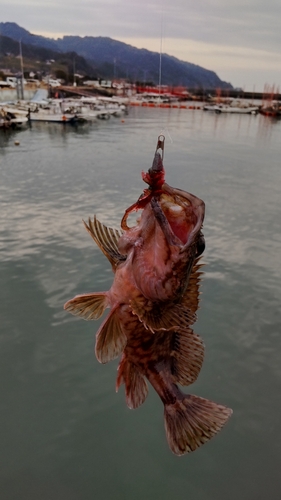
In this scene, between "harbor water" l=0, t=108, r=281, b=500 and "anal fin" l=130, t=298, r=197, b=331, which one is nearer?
"anal fin" l=130, t=298, r=197, b=331

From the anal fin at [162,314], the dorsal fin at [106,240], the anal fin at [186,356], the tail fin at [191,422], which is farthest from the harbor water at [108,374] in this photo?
the tail fin at [191,422]

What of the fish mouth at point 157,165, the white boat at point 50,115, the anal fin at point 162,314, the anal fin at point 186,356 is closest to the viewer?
the fish mouth at point 157,165

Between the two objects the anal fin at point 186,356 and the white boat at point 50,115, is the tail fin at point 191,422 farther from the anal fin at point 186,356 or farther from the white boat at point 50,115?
the white boat at point 50,115

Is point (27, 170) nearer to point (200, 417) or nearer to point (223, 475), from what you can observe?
A: point (223, 475)

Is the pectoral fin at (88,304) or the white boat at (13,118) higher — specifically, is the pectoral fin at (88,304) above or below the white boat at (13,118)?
above

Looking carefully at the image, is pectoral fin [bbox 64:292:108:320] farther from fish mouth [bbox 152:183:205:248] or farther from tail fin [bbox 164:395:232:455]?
tail fin [bbox 164:395:232:455]

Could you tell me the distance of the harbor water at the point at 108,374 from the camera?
5914mm

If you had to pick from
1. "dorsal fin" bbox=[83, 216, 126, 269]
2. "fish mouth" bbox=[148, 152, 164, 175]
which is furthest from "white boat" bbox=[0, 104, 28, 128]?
"fish mouth" bbox=[148, 152, 164, 175]

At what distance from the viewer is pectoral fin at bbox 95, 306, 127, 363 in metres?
3.09

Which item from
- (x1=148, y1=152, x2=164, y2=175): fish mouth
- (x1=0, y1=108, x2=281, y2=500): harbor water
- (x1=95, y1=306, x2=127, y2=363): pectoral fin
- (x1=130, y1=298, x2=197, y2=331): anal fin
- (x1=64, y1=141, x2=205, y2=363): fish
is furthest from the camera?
(x1=0, y1=108, x2=281, y2=500): harbor water

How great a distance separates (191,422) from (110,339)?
948 millimetres

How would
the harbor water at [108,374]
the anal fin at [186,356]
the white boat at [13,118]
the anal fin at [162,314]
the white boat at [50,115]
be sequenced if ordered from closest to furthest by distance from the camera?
the anal fin at [162,314], the anal fin at [186,356], the harbor water at [108,374], the white boat at [13,118], the white boat at [50,115]

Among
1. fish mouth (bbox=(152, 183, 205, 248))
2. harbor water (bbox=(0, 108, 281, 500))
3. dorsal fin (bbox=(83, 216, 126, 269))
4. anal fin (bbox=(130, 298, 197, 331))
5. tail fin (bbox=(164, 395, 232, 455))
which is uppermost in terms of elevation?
fish mouth (bbox=(152, 183, 205, 248))

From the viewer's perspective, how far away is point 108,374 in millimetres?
7785
